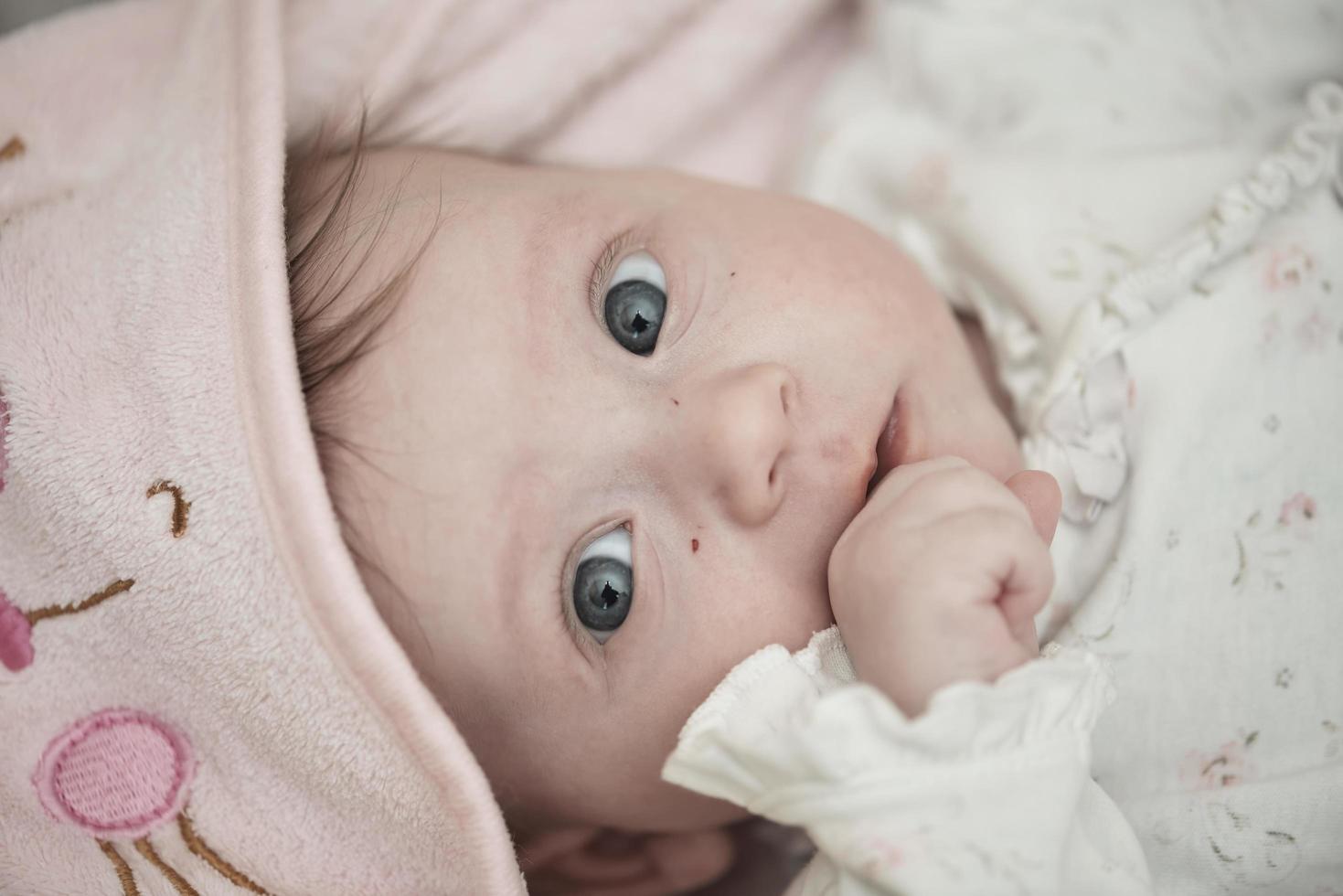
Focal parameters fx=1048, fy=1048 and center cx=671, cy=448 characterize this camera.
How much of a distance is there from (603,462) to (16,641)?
62 centimetres

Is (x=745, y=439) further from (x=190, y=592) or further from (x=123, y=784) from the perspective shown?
(x=123, y=784)

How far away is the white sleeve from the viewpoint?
87 centimetres

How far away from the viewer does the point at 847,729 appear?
87 centimetres

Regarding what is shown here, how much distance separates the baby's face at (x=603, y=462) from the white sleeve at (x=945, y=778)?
16cm

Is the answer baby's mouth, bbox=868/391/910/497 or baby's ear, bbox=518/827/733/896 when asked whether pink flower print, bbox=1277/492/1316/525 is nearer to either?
baby's mouth, bbox=868/391/910/497

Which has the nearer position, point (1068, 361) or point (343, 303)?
point (343, 303)

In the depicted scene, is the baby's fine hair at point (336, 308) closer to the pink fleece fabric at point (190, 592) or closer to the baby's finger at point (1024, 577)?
the pink fleece fabric at point (190, 592)

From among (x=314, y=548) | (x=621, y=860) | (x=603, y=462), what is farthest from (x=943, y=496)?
(x=621, y=860)

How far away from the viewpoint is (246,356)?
3.34ft

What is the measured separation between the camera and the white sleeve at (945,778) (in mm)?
869

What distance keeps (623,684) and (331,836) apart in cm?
34

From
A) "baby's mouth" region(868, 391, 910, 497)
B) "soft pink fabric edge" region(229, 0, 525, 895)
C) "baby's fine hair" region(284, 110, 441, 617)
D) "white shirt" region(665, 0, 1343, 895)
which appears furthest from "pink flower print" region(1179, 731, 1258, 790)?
"baby's fine hair" region(284, 110, 441, 617)

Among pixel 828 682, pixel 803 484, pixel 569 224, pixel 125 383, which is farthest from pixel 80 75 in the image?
pixel 828 682

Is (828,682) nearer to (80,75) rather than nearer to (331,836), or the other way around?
(331,836)
